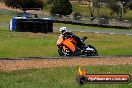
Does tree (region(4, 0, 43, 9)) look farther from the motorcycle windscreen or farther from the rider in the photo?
the motorcycle windscreen

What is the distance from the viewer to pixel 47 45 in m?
29.4

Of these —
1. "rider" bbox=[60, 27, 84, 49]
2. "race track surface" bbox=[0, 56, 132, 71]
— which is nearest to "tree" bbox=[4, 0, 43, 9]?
"rider" bbox=[60, 27, 84, 49]

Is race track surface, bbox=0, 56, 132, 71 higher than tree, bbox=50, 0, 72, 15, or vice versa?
race track surface, bbox=0, 56, 132, 71

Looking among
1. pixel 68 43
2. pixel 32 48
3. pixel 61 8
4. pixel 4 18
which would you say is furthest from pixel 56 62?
pixel 61 8

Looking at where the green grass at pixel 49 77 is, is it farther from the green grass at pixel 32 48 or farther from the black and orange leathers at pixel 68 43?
the green grass at pixel 32 48

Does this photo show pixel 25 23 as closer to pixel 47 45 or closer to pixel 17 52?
pixel 47 45

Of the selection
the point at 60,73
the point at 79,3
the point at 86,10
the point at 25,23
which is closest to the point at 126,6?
the point at 86,10

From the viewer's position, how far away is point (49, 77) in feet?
48.8

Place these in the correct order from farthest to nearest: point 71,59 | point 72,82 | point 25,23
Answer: point 25,23
point 71,59
point 72,82

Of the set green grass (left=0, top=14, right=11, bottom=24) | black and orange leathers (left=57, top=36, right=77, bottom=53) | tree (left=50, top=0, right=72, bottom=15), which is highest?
black and orange leathers (left=57, top=36, right=77, bottom=53)

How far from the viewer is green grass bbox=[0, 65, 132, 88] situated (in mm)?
12875

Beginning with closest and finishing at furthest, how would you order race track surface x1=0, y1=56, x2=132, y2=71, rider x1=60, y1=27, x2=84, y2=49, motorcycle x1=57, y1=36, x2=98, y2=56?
1. race track surface x1=0, y1=56, x2=132, y2=71
2. motorcycle x1=57, y1=36, x2=98, y2=56
3. rider x1=60, y1=27, x2=84, y2=49

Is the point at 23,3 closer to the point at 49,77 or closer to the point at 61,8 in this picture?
the point at 61,8

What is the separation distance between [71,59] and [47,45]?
27.9 ft
